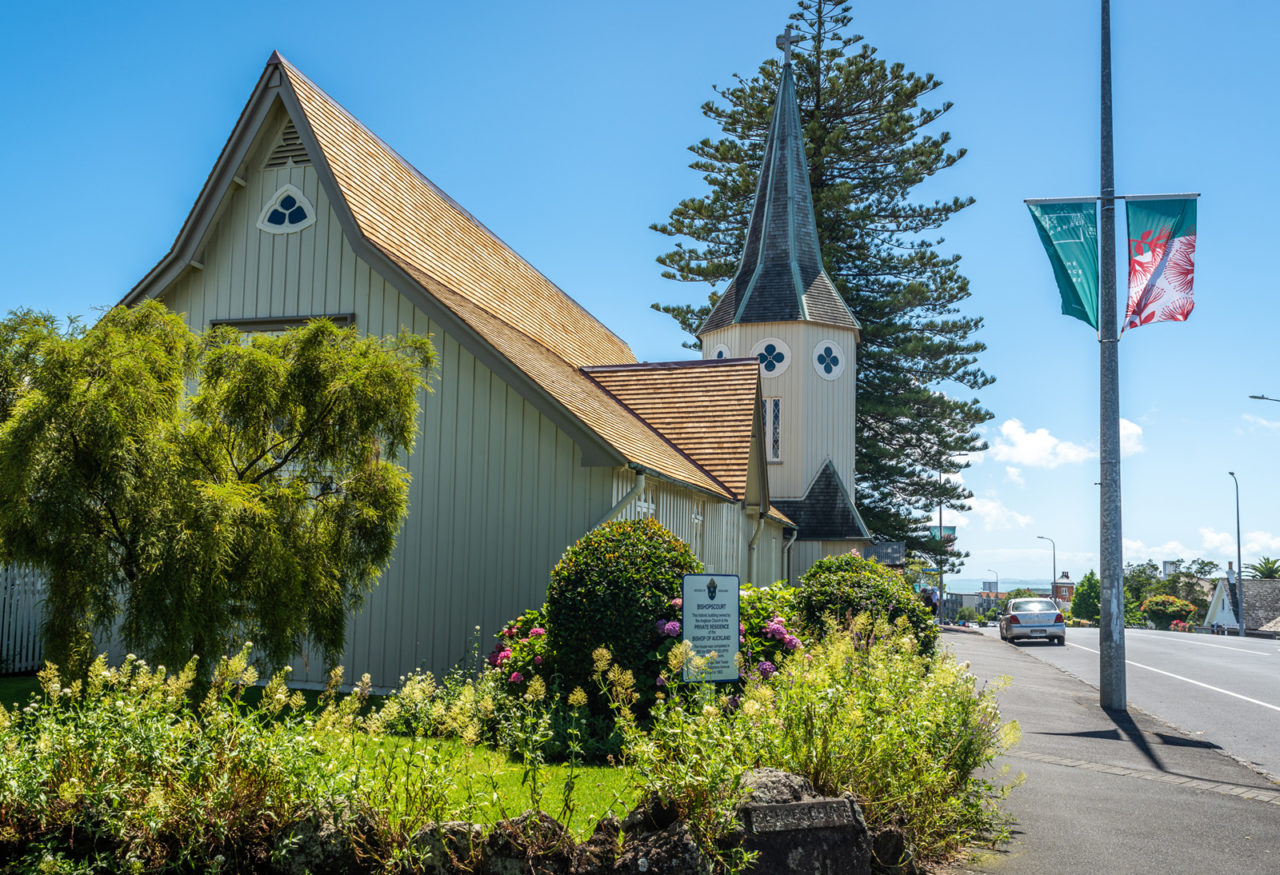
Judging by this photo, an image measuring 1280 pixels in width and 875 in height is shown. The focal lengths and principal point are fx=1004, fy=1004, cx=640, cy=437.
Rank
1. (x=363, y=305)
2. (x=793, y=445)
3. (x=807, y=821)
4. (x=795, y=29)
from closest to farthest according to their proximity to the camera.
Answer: (x=807, y=821) < (x=363, y=305) < (x=793, y=445) < (x=795, y=29)

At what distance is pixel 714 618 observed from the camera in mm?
8375

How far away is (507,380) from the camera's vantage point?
12.3 metres

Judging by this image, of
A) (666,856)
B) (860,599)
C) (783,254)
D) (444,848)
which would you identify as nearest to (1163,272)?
(860,599)

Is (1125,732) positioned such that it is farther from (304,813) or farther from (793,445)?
(793,445)

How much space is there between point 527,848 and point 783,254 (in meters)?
28.4

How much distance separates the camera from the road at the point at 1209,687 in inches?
450

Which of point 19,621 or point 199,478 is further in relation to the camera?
point 19,621

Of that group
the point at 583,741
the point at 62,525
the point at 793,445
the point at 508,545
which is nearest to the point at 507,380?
the point at 508,545

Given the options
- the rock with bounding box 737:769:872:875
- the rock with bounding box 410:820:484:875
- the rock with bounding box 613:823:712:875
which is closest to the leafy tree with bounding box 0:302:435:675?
the rock with bounding box 410:820:484:875

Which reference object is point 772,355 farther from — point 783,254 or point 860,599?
point 860,599

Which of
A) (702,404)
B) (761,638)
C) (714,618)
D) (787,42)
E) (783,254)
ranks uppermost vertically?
(787,42)

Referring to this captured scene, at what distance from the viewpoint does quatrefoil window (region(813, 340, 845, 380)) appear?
96.8ft

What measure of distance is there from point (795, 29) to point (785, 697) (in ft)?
127

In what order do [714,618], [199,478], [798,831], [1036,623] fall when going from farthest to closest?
[1036,623] → [714,618] → [199,478] → [798,831]
